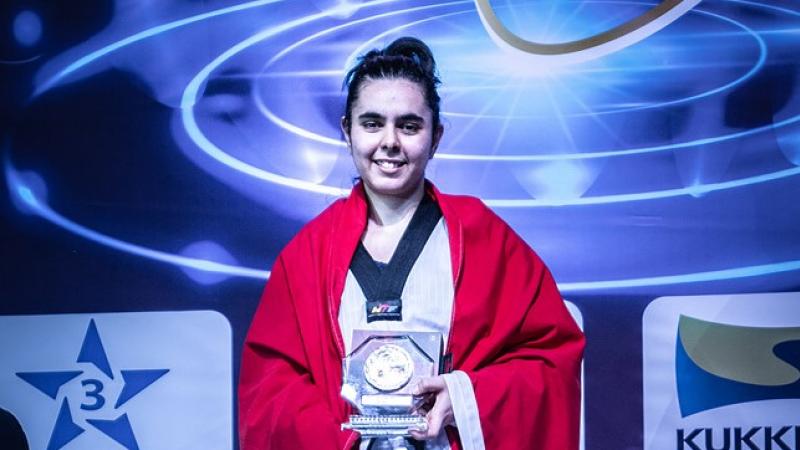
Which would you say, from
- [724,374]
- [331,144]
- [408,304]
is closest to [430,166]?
[331,144]

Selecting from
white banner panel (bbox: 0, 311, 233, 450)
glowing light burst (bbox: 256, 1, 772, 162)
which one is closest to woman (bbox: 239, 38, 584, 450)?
glowing light burst (bbox: 256, 1, 772, 162)

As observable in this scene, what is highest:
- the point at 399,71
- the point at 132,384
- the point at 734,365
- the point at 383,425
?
the point at 399,71

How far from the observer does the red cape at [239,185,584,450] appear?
1.66 m

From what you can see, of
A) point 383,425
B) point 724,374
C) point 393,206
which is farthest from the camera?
point 724,374

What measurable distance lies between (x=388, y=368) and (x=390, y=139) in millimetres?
424

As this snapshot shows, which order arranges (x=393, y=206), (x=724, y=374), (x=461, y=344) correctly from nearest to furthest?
(x=461, y=344), (x=393, y=206), (x=724, y=374)

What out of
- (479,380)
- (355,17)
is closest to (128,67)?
(355,17)

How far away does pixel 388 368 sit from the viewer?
1577 millimetres

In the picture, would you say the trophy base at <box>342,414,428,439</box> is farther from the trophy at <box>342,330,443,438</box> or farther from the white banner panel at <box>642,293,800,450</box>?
the white banner panel at <box>642,293,800,450</box>

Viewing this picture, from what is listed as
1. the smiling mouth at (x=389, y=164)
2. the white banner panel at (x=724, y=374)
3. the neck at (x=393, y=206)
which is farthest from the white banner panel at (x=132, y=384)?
the white banner panel at (x=724, y=374)

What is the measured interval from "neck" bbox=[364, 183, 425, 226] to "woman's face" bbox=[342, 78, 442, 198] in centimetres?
5

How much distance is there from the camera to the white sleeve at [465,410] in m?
1.60

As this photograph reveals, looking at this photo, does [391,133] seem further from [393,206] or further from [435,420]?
[435,420]

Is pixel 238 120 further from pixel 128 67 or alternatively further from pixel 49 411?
pixel 49 411
